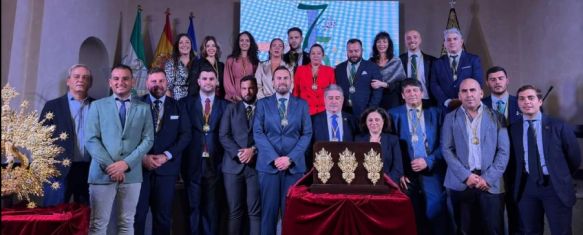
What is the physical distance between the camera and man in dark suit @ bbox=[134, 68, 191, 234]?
163 inches

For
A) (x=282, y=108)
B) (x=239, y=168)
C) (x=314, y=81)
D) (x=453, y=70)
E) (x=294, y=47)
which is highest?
(x=294, y=47)

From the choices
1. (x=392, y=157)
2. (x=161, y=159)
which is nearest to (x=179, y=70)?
(x=161, y=159)

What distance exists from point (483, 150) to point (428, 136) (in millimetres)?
551

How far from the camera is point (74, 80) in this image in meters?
3.97

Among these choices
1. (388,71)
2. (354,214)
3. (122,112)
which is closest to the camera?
(354,214)

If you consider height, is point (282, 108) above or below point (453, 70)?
below

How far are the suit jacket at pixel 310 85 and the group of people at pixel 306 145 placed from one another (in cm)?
1

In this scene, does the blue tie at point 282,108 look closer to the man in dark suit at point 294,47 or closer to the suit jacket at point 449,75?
the man in dark suit at point 294,47

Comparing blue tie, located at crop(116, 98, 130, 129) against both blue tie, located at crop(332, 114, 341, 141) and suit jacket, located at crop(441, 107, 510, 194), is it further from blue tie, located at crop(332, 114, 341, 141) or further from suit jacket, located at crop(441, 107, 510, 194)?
suit jacket, located at crop(441, 107, 510, 194)

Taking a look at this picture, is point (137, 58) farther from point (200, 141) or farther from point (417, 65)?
point (417, 65)

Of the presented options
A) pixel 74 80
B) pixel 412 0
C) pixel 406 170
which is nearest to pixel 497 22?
pixel 412 0

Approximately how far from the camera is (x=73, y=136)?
393 cm

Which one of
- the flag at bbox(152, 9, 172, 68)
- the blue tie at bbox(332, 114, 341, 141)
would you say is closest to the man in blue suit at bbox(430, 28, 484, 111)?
the blue tie at bbox(332, 114, 341, 141)

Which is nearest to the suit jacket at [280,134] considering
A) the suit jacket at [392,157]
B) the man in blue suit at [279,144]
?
the man in blue suit at [279,144]
